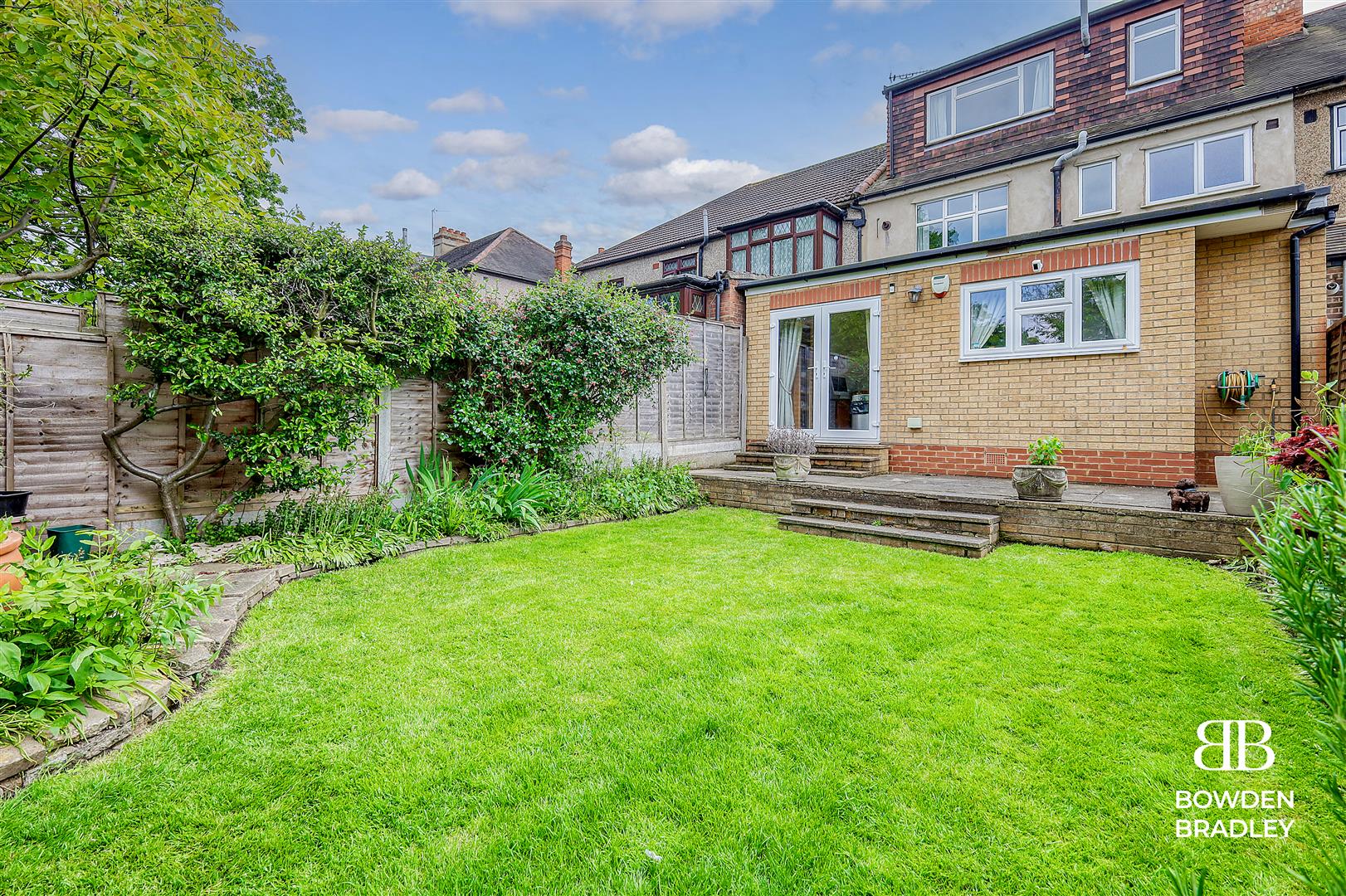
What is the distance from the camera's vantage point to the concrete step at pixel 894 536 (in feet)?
17.4

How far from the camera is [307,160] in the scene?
9.84 m

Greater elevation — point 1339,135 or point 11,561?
point 1339,135

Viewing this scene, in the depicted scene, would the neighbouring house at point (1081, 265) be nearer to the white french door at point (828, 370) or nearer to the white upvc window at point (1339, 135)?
the white french door at point (828, 370)

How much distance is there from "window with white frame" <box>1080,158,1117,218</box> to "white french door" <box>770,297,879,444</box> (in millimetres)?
6535

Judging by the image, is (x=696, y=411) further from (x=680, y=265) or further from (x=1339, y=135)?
(x=1339, y=135)

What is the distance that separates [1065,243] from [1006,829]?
783 centimetres

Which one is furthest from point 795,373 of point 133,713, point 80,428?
point 133,713

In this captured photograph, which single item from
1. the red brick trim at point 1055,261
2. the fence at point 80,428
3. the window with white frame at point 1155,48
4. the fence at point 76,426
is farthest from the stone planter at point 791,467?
the window with white frame at point 1155,48

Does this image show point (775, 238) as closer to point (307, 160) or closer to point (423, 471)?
point (307, 160)

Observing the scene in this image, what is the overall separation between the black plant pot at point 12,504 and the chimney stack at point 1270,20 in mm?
22324

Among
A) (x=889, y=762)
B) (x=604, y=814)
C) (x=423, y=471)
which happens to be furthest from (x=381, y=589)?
(x=889, y=762)

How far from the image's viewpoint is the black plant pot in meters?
3.84

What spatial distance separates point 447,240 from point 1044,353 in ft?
66.3

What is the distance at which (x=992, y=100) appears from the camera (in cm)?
1345
